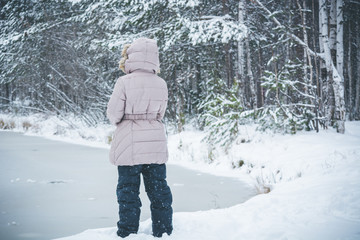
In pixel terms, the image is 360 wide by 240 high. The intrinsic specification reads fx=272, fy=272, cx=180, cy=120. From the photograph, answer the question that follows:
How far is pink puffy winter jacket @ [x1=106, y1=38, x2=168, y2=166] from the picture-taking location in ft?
7.22

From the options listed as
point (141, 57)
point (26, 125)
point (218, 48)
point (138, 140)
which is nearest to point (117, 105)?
point (138, 140)

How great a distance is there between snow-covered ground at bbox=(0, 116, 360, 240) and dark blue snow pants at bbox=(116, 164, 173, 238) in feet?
0.32

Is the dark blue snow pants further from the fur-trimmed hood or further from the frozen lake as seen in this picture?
the fur-trimmed hood

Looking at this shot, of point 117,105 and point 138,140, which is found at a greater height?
point 117,105

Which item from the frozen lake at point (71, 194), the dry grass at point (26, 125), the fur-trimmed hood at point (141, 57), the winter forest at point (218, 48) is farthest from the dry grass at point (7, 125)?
the fur-trimmed hood at point (141, 57)

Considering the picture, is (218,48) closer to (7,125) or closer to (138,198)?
(138,198)

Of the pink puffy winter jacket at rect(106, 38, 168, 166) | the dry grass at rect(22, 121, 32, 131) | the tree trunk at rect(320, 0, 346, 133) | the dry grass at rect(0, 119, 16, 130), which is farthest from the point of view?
the dry grass at rect(0, 119, 16, 130)

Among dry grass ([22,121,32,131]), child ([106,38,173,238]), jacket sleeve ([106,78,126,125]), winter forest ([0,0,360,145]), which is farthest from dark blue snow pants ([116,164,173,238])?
dry grass ([22,121,32,131])

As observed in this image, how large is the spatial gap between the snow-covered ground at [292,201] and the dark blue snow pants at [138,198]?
10 centimetres

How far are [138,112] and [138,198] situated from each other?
73 cm

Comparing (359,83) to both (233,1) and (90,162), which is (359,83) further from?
(90,162)

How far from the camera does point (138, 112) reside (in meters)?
2.27

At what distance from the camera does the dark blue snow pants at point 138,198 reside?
87.1 inches

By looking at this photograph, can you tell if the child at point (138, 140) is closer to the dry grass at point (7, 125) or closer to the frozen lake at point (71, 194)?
the frozen lake at point (71, 194)
